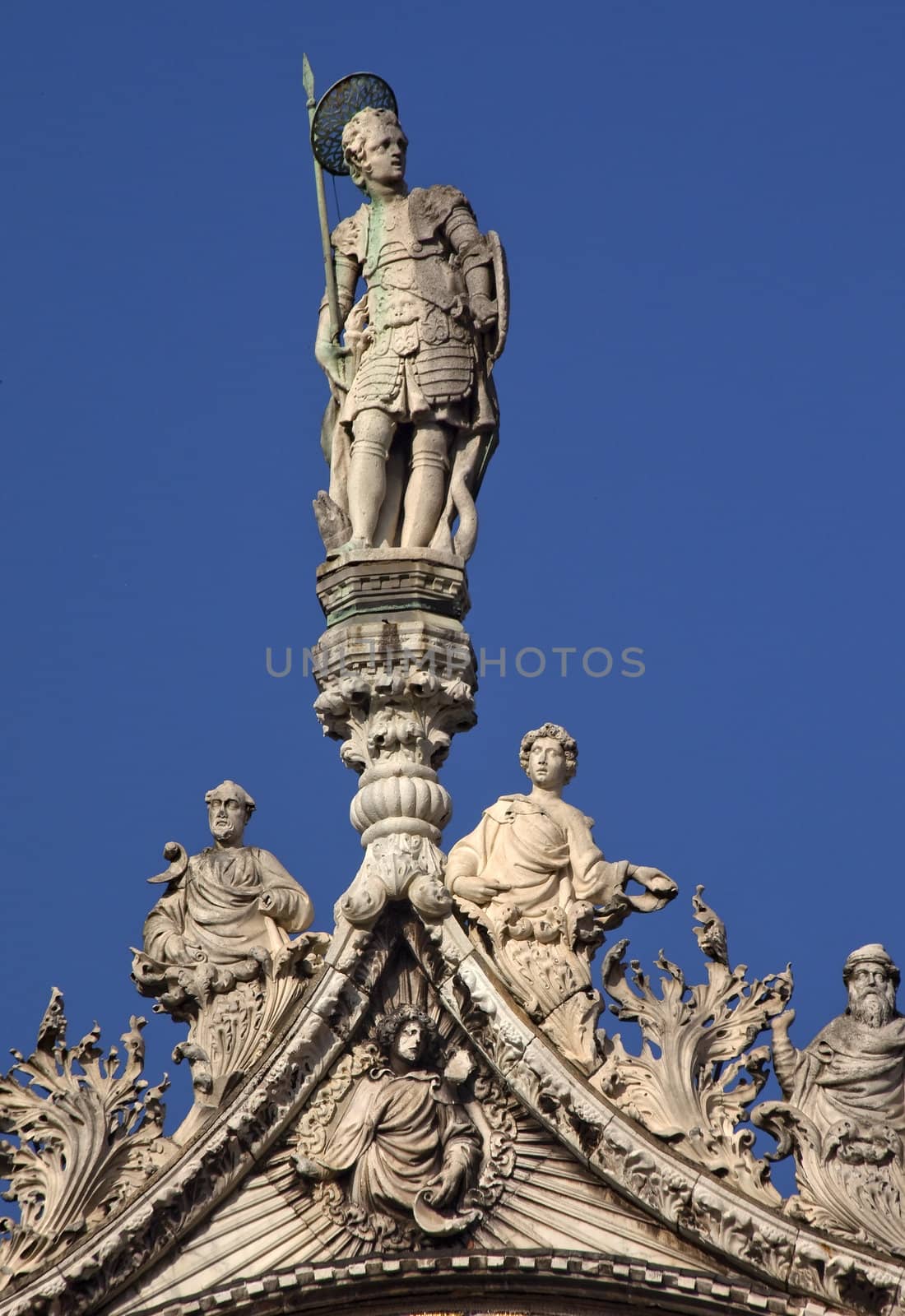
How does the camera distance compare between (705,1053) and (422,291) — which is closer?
(705,1053)

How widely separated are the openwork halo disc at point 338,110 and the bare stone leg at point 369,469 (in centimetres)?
178

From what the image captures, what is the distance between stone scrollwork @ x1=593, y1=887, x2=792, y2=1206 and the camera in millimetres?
22828

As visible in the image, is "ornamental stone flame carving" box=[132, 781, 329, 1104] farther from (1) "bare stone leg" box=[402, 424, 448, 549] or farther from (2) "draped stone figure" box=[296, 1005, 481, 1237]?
(1) "bare stone leg" box=[402, 424, 448, 549]

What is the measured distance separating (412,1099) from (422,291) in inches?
188

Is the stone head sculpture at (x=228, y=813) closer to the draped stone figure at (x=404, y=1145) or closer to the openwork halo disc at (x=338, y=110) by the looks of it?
the draped stone figure at (x=404, y=1145)

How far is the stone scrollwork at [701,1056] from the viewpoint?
22.8m

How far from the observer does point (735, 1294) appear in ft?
74.0

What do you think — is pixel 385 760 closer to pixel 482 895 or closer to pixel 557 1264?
pixel 482 895

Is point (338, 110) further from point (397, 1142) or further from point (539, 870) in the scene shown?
point (397, 1142)

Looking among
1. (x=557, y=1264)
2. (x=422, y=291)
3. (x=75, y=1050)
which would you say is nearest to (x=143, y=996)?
(x=75, y=1050)

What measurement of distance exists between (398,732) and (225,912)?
1358mm

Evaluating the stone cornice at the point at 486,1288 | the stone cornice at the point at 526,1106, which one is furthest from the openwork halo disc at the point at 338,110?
the stone cornice at the point at 486,1288

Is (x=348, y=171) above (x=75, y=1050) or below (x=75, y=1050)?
above

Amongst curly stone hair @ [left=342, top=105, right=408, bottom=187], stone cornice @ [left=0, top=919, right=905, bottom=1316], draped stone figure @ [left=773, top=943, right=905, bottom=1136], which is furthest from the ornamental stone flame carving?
curly stone hair @ [left=342, top=105, right=408, bottom=187]
